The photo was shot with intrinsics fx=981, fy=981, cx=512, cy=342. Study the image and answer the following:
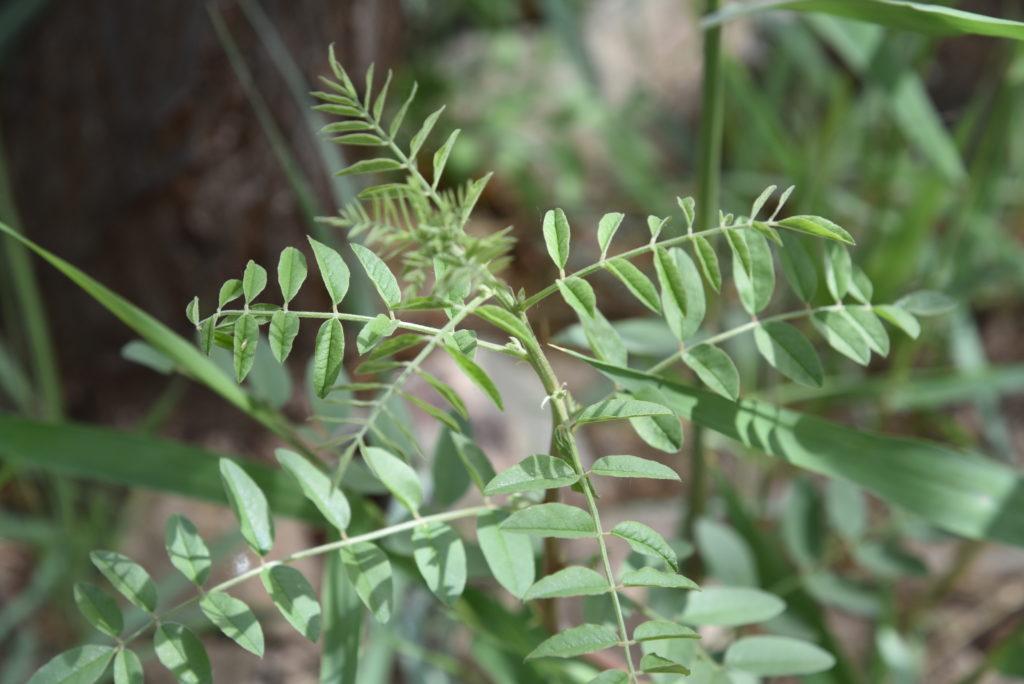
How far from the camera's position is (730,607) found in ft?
1.96

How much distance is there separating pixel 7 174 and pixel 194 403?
37cm

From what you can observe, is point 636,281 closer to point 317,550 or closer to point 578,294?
point 578,294

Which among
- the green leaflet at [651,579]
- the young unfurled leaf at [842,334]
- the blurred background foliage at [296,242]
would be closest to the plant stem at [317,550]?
the green leaflet at [651,579]

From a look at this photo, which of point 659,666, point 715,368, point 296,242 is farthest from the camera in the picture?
point 296,242

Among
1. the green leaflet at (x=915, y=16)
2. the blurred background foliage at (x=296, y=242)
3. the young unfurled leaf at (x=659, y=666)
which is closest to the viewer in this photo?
the young unfurled leaf at (x=659, y=666)

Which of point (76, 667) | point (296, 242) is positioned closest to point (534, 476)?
point (76, 667)

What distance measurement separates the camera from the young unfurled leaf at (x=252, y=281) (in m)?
0.43

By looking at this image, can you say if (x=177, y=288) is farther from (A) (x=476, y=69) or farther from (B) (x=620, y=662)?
(A) (x=476, y=69)

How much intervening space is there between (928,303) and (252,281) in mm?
396

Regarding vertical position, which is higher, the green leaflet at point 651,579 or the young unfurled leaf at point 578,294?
the young unfurled leaf at point 578,294

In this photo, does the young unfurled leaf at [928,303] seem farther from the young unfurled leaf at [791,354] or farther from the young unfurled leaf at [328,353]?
the young unfurled leaf at [328,353]

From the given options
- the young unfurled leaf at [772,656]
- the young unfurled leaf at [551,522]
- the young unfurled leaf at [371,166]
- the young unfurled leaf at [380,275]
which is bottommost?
→ the young unfurled leaf at [772,656]

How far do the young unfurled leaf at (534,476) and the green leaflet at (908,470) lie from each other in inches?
5.3

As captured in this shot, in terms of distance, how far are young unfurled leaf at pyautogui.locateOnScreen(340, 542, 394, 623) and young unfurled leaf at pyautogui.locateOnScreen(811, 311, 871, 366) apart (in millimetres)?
270
